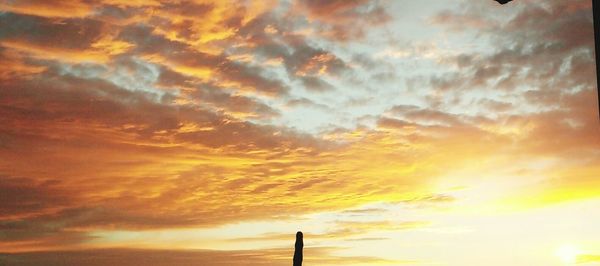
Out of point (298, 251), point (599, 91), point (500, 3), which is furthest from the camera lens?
point (298, 251)

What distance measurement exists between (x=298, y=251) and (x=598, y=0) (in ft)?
47.3

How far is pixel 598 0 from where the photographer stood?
167 inches

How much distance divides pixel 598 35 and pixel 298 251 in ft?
47.2

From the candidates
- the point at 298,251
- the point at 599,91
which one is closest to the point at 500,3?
the point at 599,91

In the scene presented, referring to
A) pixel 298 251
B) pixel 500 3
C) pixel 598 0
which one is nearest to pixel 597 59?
pixel 598 0

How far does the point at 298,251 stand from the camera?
17.8 meters

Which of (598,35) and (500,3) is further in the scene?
(500,3)

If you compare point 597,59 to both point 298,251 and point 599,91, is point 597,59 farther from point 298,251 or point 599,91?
point 298,251

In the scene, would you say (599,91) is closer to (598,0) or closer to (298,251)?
(598,0)

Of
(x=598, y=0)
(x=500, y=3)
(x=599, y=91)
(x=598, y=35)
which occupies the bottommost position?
(x=599, y=91)

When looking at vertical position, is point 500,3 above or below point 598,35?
above

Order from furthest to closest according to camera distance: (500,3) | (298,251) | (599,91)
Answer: (298,251)
(500,3)
(599,91)

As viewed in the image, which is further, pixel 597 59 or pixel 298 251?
pixel 298 251

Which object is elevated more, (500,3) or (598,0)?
(500,3)
